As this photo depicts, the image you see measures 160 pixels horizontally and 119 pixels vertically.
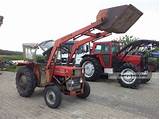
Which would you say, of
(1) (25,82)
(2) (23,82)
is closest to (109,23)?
(1) (25,82)

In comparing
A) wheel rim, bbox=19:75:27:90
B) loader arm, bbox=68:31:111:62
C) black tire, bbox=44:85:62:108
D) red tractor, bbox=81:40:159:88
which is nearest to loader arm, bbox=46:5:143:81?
loader arm, bbox=68:31:111:62

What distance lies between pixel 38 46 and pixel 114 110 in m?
2.82

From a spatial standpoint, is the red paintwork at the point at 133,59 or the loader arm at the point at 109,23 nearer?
the loader arm at the point at 109,23

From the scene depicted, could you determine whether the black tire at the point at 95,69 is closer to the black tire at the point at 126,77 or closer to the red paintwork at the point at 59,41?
the black tire at the point at 126,77

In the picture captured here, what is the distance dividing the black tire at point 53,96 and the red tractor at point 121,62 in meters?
3.59

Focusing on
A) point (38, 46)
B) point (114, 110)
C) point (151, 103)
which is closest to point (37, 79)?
point (38, 46)

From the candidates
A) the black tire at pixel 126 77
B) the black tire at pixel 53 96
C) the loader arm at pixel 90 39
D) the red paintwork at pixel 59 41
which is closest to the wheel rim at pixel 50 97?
the black tire at pixel 53 96

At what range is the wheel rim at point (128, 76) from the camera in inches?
324

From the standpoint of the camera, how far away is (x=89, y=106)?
5672 mm

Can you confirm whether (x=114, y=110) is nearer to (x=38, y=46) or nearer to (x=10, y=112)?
(x=10, y=112)

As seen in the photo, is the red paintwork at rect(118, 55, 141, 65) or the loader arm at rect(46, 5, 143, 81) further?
the red paintwork at rect(118, 55, 141, 65)

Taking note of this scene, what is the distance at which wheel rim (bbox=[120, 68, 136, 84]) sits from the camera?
824 cm

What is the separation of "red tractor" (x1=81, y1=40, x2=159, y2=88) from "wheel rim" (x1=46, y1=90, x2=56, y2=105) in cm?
360

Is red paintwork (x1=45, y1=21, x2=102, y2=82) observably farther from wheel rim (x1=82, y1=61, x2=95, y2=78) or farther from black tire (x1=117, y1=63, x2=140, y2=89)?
wheel rim (x1=82, y1=61, x2=95, y2=78)
